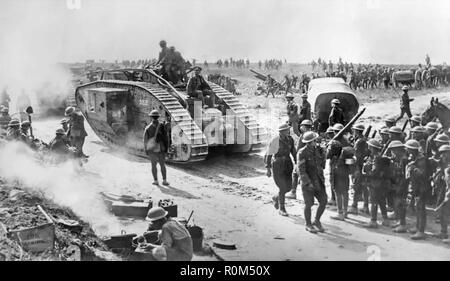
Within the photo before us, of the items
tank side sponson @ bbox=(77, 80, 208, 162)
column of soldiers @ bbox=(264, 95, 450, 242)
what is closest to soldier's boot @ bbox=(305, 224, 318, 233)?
column of soldiers @ bbox=(264, 95, 450, 242)

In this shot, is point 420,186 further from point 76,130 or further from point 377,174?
point 76,130

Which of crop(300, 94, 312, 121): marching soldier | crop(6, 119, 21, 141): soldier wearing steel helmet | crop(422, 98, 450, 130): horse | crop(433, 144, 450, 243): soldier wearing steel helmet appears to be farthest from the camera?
crop(300, 94, 312, 121): marching soldier

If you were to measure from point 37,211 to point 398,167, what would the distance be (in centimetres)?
593

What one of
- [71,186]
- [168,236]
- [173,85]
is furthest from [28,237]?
[173,85]

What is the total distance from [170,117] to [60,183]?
4.14 meters

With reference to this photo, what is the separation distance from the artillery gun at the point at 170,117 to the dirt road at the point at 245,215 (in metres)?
0.52

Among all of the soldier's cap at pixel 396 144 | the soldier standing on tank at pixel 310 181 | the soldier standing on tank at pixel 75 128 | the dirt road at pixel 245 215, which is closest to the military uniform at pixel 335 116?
the dirt road at pixel 245 215

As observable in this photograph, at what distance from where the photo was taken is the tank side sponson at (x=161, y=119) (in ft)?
41.8

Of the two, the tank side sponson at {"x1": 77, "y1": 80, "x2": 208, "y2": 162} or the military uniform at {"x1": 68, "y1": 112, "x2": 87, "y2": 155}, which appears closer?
the military uniform at {"x1": 68, "y1": 112, "x2": 87, "y2": 155}

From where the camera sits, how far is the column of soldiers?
25.7ft

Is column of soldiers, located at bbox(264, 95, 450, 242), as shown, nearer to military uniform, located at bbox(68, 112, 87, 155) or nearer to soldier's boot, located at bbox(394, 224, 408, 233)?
soldier's boot, located at bbox(394, 224, 408, 233)

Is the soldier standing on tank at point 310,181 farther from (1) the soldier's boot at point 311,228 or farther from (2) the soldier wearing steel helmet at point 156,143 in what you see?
(2) the soldier wearing steel helmet at point 156,143

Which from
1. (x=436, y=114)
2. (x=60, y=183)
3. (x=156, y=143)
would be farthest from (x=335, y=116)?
(x=60, y=183)

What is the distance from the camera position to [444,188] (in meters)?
7.80
